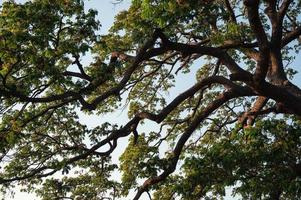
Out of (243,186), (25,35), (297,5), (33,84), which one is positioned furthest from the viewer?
(297,5)

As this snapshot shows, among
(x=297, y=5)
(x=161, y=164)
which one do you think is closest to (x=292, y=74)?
(x=297, y=5)

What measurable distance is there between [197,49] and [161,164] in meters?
3.42

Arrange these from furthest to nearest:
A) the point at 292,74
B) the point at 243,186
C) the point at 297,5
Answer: the point at 292,74
the point at 297,5
the point at 243,186

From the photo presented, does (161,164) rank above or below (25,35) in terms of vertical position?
below

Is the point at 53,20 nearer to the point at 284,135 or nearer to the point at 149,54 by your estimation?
the point at 149,54

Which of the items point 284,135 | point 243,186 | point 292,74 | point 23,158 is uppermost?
point 292,74

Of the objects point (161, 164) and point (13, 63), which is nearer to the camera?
point (13, 63)

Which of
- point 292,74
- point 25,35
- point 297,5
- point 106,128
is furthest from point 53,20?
point 292,74

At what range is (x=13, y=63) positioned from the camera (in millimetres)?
10922

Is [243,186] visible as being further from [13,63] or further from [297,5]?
[297,5]

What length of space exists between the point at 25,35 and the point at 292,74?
12640mm

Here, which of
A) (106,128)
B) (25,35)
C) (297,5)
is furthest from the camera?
(297,5)

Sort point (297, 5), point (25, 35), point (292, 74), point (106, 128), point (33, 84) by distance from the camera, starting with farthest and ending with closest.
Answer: point (292, 74) → point (297, 5) → point (106, 128) → point (33, 84) → point (25, 35)

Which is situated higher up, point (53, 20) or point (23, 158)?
point (53, 20)
